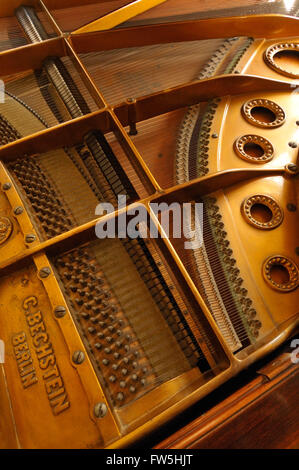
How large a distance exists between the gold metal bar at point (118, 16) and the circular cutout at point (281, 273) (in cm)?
241

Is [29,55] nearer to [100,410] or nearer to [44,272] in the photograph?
[44,272]

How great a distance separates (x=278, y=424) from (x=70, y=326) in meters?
1.00

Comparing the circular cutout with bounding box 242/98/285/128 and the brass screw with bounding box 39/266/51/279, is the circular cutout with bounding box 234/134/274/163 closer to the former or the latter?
the circular cutout with bounding box 242/98/285/128

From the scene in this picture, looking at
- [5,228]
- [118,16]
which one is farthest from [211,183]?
[118,16]

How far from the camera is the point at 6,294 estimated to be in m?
1.85

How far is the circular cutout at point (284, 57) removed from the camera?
2992 mm

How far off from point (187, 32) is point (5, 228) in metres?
2.30

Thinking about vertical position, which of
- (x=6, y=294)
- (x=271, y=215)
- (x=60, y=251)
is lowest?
(x=271, y=215)

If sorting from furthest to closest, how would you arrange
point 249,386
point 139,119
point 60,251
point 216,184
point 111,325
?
point 139,119 < point 216,184 < point 60,251 < point 111,325 < point 249,386

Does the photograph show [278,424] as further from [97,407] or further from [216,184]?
[216,184]

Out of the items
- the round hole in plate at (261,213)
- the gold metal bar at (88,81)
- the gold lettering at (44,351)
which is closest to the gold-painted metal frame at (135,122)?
the gold metal bar at (88,81)

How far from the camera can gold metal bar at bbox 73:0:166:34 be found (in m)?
2.93

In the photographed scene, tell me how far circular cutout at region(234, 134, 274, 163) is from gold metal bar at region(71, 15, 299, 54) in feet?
3.77

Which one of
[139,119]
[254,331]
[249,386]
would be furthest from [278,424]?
[139,119]
